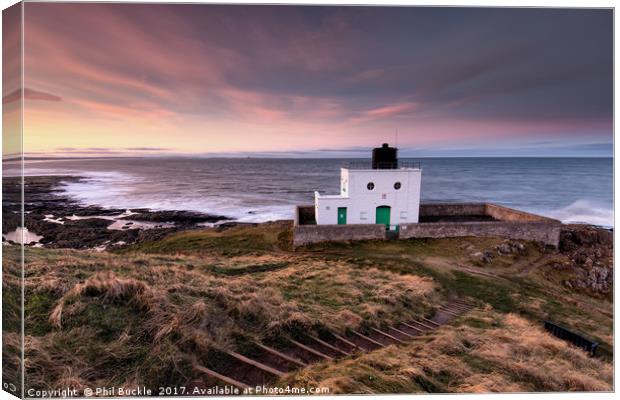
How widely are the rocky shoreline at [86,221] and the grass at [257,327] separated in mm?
6884

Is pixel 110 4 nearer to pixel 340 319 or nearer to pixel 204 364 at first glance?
pixel 204 364

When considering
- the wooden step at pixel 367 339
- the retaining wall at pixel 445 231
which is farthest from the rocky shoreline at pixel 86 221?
the wooden step at pixel 367 339

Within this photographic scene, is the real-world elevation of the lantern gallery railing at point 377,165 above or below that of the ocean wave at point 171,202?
above

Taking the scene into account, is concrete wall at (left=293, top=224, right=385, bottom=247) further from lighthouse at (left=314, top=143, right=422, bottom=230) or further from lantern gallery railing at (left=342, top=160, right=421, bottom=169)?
lantern gallery railing at (left=342, top=160, right=421, bottom=169)

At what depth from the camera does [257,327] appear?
3.72 metres

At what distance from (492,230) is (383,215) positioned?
4275 mm

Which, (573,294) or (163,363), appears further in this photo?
(573,294)

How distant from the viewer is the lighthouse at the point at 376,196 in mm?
11641

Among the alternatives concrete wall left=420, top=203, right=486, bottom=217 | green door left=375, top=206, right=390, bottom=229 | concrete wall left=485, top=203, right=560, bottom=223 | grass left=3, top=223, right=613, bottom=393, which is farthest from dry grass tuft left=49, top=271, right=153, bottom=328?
concrete wall left=485, top=203, right=560, bottom=223

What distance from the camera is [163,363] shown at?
305cm

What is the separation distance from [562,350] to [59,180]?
26.0 m

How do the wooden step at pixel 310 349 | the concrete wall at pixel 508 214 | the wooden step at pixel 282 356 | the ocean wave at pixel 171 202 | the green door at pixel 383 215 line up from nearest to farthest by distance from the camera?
the wooden step at pixel 282 356, the wooden step at pixel 310 349, the concrete wall at pixel 508 214, the green door at pixel 383 215, the ocean wave at pixel 171 202

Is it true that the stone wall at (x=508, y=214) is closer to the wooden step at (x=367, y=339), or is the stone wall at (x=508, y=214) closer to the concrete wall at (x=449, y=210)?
the concrete wall at (x=449, y=210)

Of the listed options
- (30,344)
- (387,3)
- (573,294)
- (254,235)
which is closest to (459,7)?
(387,3)
